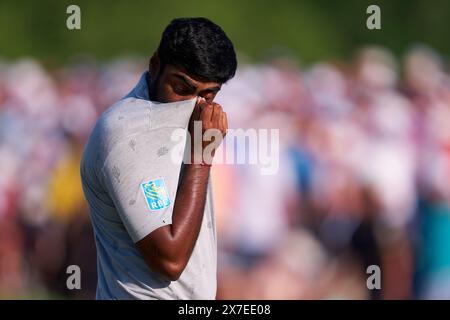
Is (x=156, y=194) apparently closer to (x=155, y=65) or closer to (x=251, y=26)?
(x=155, y=65)

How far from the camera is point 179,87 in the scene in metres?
2.83

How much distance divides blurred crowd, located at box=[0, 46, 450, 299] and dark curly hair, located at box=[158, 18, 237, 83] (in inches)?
Answer: 181

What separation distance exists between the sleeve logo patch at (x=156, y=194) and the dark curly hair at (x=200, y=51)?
1.30 ft

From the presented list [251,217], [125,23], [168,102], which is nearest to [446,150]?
[251,217]

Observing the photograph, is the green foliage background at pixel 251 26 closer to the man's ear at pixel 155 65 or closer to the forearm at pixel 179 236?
the man's ear at pixel 155 65

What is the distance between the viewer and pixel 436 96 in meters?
7.91

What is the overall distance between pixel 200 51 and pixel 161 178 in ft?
1.46

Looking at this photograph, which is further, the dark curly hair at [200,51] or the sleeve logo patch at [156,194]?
the dark curly hair at [200,51]

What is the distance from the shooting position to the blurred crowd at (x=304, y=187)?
7637mm

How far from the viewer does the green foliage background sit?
8.07 m

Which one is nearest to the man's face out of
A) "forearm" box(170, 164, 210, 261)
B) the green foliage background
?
"forearm" box(170, 164, 210, 261)

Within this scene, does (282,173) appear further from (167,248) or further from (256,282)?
(167,248)

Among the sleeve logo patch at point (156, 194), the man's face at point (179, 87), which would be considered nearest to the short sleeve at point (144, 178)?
the sleeve logo patch at point (156, 194)

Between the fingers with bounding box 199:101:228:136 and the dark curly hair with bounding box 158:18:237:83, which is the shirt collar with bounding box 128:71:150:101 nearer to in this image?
the dark curly hair with bounding box 158:18:237:83
